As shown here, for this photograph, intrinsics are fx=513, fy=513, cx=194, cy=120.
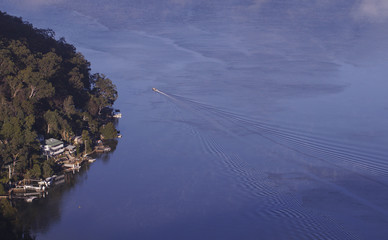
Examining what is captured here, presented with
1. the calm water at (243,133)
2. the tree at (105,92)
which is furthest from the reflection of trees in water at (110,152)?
the tree at (105,92)

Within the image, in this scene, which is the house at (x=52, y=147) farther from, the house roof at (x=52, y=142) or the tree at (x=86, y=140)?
the tree at (x=86, y=140)

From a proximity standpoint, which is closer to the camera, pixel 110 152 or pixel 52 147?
pixel 52 147

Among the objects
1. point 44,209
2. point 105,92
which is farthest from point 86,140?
point 105,92

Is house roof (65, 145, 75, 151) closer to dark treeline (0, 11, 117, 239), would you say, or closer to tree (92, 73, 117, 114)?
dark treeline (0, 11, 117, 239)

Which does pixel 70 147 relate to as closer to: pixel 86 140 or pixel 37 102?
pixel 86 140

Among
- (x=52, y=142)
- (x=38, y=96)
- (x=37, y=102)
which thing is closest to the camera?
(x=52, y=142)

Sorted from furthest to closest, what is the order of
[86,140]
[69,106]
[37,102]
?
1. [69,106]
2. [37,102]
3. [86,140]
